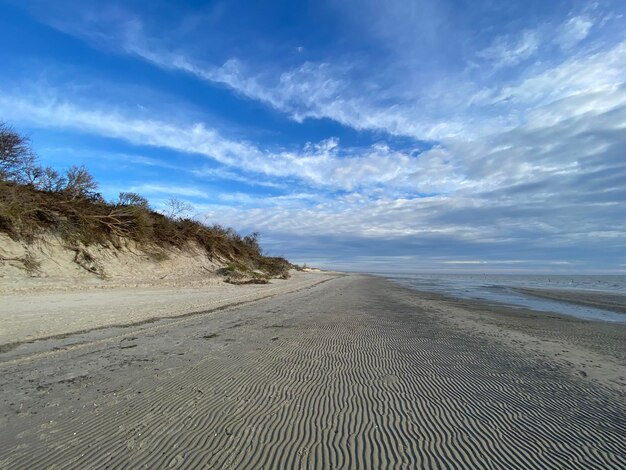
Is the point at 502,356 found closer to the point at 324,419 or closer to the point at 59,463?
the point at 324,419

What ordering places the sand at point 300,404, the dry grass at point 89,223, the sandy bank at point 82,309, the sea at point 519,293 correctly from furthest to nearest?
1. the sea at point 519,293
2. the dry grass at point 89,223
3. the sandy bank at point 82,309
4. the sand at point 300,404

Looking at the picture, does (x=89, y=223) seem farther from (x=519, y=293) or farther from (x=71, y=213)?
(x=519, y=293)

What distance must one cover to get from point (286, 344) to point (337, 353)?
46.7 inches

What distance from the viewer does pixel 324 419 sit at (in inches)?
134

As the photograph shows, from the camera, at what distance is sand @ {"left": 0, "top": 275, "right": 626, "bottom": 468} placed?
2.77m

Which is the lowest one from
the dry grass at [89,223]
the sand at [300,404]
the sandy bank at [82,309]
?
the sand at [300,404]

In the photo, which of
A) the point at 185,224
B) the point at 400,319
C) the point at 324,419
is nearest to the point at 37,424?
the point at 324,419

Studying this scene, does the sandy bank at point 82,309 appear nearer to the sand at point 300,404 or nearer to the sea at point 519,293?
the sand at point 300,404

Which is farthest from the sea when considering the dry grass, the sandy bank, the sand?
the dry grass

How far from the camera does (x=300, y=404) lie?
379cm

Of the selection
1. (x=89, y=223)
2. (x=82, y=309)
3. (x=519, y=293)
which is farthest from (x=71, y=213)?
(x=519, y=293)

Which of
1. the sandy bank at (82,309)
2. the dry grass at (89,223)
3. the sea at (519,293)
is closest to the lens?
the sandy bank at (82,309)

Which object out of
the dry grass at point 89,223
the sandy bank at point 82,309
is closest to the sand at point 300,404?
the sandy bank at point 82,309

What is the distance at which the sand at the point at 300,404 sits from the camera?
9.10 feet
